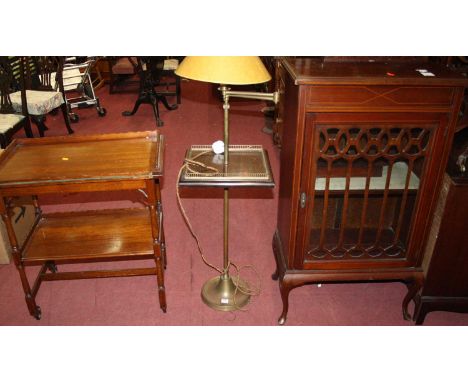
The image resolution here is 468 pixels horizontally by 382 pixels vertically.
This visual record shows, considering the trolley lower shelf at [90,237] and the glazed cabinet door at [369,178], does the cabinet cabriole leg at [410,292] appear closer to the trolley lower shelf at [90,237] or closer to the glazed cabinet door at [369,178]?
the glazed cabinet door at [369,178]

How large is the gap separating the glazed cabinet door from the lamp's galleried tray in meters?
0.22

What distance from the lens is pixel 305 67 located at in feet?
5.58

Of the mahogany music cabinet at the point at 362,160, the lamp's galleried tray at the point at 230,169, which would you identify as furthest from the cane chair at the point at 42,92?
the mahogany music cabinet at the point at 362,160

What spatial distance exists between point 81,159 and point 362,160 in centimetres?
136

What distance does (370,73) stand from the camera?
165 centimetres

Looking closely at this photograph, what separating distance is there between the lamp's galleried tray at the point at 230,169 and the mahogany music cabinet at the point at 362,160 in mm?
135

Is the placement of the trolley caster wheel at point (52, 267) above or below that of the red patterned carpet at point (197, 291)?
above

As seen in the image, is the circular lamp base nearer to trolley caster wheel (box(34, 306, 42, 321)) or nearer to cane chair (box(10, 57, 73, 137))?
trolley caster wheel (box(34, 306, 42, 321))

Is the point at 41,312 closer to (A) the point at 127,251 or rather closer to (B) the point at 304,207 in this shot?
(A) the point at 127,251

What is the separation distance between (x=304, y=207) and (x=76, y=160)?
1116 mm

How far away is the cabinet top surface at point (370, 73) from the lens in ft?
5.16

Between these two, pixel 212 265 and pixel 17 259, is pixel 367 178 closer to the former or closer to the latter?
pixel 212 265

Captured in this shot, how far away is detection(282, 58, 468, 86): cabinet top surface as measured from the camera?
157 centimetres

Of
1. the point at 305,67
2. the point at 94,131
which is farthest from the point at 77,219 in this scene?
the point at 94,131
